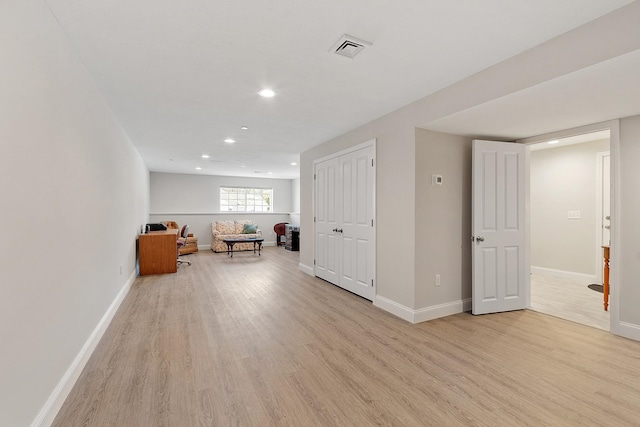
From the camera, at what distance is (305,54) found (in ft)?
7.32

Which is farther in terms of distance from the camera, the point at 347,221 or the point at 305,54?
the point at 347,221

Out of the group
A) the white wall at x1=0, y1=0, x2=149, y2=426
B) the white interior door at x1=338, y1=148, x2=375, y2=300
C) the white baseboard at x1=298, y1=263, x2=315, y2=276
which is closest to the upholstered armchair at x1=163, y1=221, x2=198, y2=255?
the white baseboard at x1=298, y1=263, x2=315, y2=276

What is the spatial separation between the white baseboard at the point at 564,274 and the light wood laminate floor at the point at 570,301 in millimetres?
77

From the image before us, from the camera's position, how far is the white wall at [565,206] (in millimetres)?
4715

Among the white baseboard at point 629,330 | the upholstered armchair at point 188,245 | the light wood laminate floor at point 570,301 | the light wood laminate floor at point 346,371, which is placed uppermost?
the upholstered armchair at point 188,245

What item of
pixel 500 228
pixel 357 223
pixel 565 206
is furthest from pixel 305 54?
pixel 565 206

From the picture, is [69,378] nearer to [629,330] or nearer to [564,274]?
[629,330]

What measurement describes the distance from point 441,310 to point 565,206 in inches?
134

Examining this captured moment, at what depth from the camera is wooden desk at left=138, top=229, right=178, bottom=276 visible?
5.52 metres

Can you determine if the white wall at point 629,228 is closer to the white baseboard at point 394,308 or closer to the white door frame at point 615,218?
the white door frame at point 615,218

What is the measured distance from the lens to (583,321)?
3211mm

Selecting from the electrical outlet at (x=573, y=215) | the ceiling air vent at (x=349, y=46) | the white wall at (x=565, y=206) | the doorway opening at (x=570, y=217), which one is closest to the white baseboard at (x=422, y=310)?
the doorway opening at (x=570, y=217)

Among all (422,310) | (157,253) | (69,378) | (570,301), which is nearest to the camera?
(69,378)

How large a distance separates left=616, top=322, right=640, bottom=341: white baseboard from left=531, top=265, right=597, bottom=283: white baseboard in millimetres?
2324
